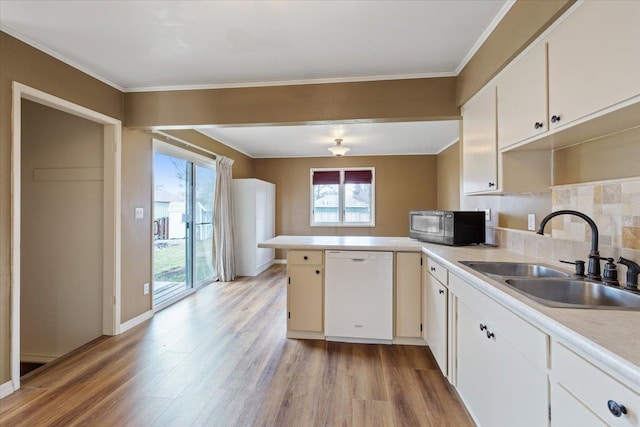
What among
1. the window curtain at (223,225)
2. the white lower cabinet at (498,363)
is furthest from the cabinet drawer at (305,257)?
the window curtain at (223,225)

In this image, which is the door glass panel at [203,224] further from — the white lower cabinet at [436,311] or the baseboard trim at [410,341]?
the white lower cabinet at [436,311]

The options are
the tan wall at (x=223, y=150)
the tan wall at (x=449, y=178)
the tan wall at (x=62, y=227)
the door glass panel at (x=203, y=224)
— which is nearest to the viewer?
the tan wall at (x=62, y=227)

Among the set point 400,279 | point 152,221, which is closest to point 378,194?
point 400,279

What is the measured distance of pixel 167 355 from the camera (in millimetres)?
2455

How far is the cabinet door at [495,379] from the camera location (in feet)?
3.44

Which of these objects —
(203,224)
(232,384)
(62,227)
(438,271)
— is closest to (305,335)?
(232,384)

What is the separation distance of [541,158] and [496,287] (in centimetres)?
112

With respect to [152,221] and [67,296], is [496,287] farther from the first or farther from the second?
[67,296]

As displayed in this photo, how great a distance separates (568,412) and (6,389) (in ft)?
10.3

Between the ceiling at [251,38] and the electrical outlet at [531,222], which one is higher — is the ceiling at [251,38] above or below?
above

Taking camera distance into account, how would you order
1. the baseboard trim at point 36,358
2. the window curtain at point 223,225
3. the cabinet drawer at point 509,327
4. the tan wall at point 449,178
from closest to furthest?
the cabinet drawer at point 509,327, the baseboard trim at point 36,358, the window curtain at point 223,225, the tan wall at point 449,178

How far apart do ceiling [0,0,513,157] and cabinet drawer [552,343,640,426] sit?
1893mm

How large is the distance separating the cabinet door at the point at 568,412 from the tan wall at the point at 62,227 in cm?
356

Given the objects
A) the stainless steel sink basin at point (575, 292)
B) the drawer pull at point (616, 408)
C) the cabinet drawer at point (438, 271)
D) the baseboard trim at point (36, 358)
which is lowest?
the baseboard trim at point (36, 358)
